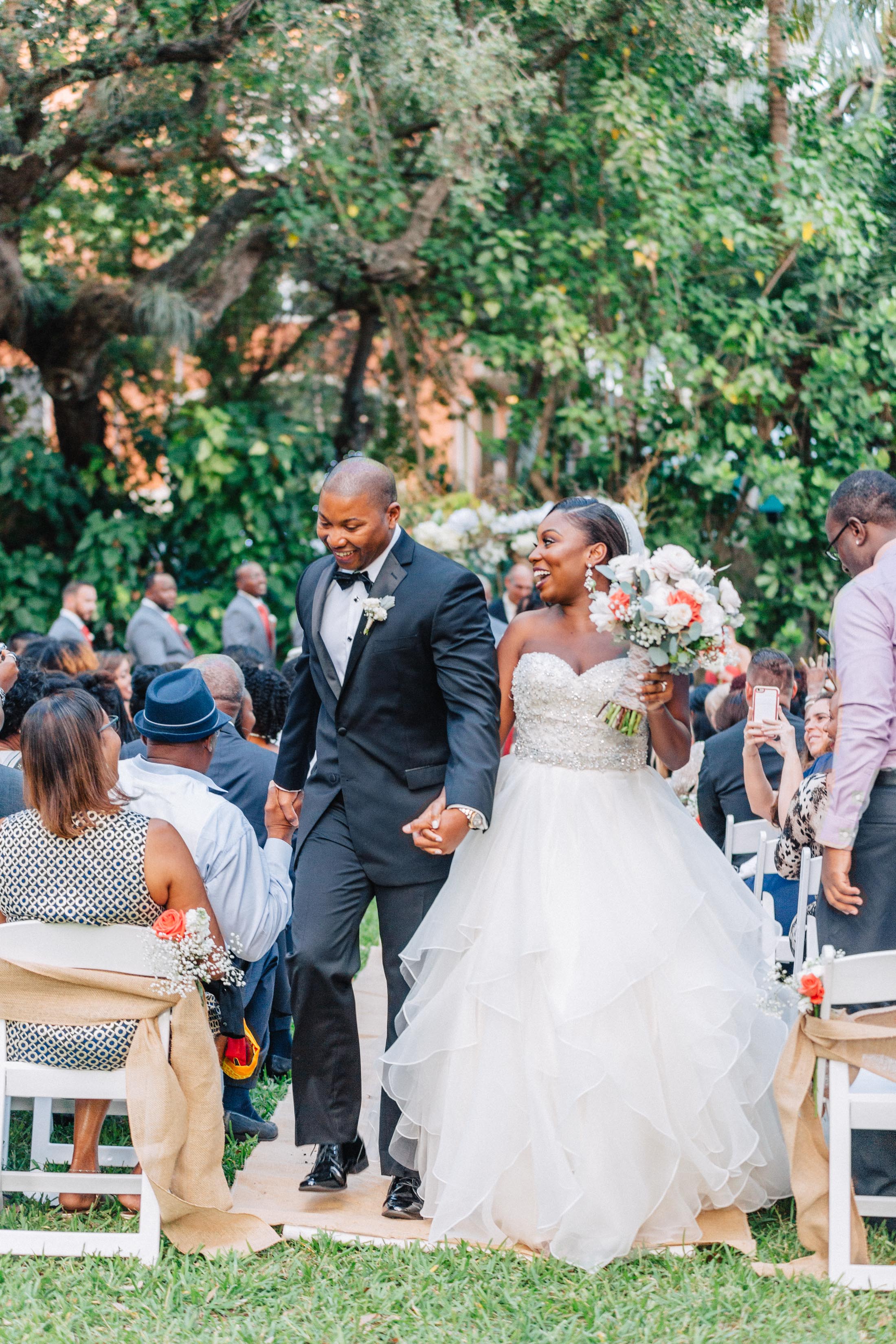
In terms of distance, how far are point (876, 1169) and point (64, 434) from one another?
10879 millimetres

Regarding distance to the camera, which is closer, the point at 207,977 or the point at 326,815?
the point at 207,977

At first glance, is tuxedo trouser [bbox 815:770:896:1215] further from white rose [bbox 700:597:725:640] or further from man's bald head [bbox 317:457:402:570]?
man's bald head [bbox 317:457:402:570]

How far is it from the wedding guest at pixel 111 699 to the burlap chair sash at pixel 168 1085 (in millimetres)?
1802

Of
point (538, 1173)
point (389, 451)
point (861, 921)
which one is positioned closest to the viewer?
point (538, 1173)

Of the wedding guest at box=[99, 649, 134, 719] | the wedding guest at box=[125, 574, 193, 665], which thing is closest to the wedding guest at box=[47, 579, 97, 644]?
the wedding guest at box=[125, 574, 193, 665]

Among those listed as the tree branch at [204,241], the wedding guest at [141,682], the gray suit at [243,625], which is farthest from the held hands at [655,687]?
the tree branch at [204,241]

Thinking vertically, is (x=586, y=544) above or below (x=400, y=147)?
below

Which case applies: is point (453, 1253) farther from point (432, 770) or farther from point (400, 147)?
point (400, 147)

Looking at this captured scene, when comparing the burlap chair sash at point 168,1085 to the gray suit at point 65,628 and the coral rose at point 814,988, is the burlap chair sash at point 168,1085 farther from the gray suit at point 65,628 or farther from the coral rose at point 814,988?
the gray suit at point 65,628

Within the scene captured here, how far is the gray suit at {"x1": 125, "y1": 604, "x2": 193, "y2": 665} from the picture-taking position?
34.9 ft

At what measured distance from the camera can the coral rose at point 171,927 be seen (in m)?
3.51

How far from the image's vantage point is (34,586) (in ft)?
40.7

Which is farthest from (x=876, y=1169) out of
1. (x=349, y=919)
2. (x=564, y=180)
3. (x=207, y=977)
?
(x=564, y=180)

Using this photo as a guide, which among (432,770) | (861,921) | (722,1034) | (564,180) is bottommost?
(722,1034)
